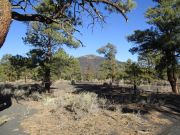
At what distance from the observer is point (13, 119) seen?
50.4 feet

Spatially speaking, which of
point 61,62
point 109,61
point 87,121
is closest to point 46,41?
point 61,62

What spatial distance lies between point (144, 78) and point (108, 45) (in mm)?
40518

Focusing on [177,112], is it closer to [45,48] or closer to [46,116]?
[46,116]

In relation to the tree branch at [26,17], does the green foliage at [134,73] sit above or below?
below

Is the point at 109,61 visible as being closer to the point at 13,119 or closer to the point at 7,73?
the point at 7,73

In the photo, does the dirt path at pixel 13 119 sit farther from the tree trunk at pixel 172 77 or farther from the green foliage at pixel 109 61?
the green foliage at pixel 109 61

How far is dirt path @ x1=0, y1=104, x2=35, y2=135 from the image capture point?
12.5 metres

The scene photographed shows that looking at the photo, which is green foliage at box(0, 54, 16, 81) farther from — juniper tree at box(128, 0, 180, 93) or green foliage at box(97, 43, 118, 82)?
juniper tree at box(128, 0, 180, 93)

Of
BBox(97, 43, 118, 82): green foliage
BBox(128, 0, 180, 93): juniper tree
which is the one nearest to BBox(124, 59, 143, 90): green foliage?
BBox(128, 0, 180, 93): juniper tree

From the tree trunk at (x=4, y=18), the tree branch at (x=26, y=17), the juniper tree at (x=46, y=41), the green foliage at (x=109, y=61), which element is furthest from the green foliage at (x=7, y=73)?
the tree trunk at (x=4, y=18)

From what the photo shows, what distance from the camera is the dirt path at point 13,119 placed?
1252 centimetres

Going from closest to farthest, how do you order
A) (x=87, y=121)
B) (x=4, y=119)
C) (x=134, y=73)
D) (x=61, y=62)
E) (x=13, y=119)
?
(x=87, y=121), (x=4, y=119), (x=13, y=119), (x=61, y=62), (x=134, y=73)

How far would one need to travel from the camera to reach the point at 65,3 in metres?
14.6

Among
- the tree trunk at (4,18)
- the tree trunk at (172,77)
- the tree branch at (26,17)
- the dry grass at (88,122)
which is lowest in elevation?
the dry grass at (88,122)
